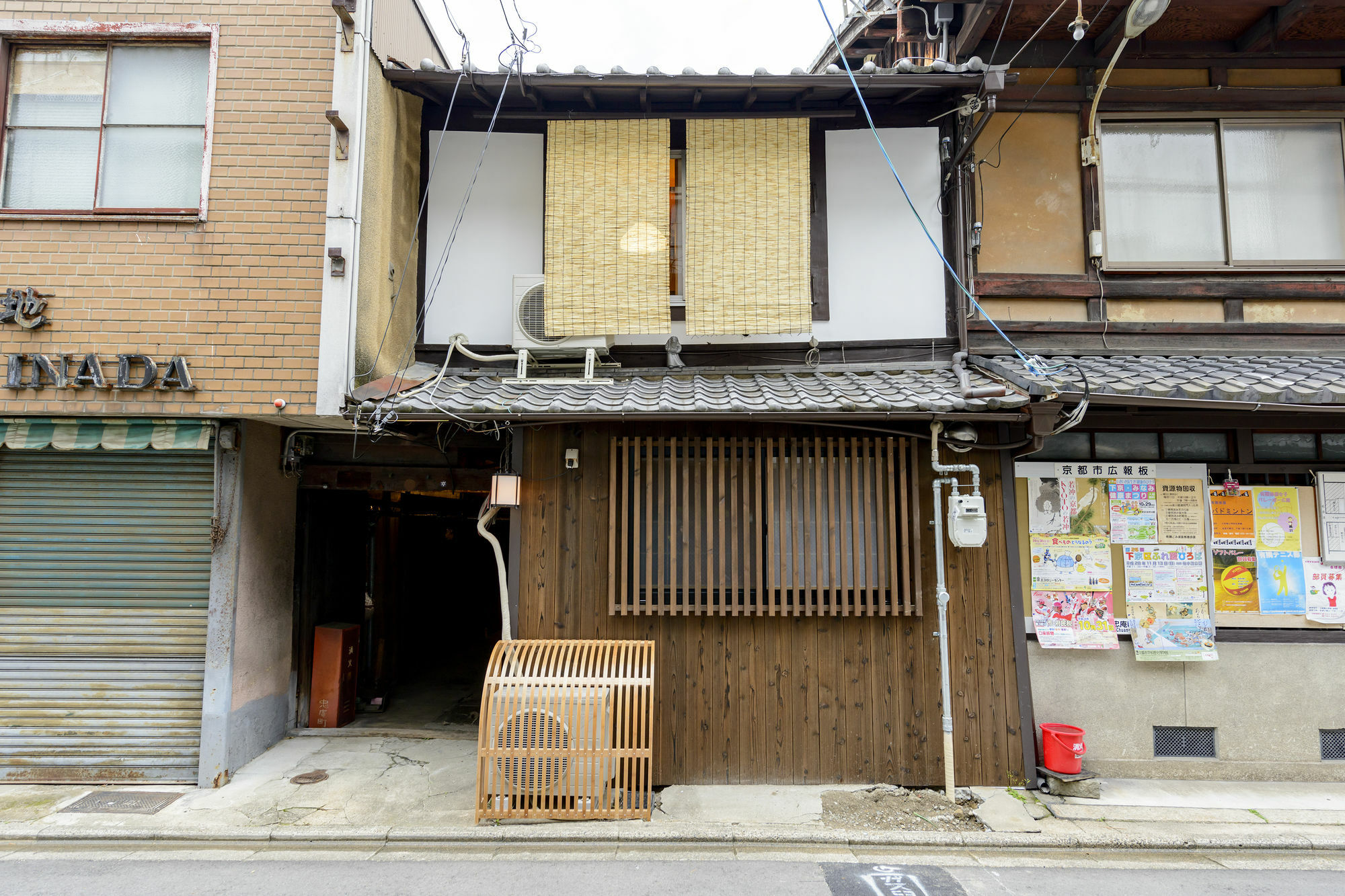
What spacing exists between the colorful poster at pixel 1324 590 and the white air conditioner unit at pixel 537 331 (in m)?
7.58

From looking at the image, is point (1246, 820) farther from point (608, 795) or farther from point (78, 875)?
point (78, 875)

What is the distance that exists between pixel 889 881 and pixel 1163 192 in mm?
7603

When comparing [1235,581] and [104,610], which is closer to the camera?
[1235,581]

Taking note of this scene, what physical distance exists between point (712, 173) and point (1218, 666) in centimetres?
717

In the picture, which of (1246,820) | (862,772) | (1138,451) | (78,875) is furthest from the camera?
(1138,451)

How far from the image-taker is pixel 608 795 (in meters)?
5.74

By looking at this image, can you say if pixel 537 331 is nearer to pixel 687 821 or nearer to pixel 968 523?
pixel 968 523

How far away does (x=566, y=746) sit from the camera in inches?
223

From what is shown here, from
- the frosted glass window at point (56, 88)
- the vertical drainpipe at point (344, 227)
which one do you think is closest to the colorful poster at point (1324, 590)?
the vertical drainpipe at point (344, 227)

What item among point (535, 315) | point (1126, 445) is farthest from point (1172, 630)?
point (535, 315)

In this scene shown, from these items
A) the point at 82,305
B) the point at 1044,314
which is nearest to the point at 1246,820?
the point at 1044,314

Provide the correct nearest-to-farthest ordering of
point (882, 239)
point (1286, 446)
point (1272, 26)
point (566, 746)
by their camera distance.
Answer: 1. point (566, 746)
2. point (1286, 446)
3. point (1272, 26)
4. point (882, 239)

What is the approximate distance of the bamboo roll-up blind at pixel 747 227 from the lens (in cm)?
710

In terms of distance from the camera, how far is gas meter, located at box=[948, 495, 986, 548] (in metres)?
5.98
